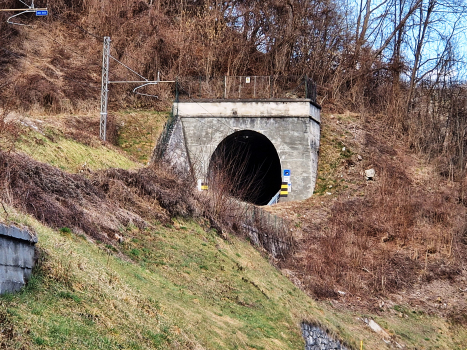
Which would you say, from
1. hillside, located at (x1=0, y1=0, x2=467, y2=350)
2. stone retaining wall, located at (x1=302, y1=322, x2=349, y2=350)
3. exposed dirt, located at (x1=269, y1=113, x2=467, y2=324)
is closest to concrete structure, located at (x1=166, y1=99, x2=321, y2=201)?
hillside, located at (x1=0, y1=0, x2=467, y2=350)

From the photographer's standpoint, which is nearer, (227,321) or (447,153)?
(227,321)

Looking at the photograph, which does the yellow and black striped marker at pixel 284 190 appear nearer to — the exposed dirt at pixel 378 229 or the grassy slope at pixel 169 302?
the exposed dirt at pixel 378 229

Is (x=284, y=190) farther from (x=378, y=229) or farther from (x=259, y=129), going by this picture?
(x=378, y=229)

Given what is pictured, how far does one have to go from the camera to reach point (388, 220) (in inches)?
1168

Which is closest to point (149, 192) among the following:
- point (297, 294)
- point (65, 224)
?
point (297, 294)

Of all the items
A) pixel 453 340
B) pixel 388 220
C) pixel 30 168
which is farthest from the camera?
pixel 388 220

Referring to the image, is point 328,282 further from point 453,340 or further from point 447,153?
point 447,153

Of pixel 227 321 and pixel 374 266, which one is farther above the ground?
pixel 227 321

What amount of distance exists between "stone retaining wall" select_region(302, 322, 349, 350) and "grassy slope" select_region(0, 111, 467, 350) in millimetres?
357

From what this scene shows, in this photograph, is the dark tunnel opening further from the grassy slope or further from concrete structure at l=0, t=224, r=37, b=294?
concrete structure at l=0, t=224, r=37, b=294

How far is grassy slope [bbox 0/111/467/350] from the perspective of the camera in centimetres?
1003

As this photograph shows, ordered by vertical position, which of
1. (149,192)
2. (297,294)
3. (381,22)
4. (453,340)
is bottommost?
(453,340)

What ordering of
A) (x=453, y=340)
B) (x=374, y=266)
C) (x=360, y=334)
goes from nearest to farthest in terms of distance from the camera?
(x=360, y=334)
(x=453, y=340)
(x=374, y=266)

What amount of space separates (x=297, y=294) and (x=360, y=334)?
2004mm
